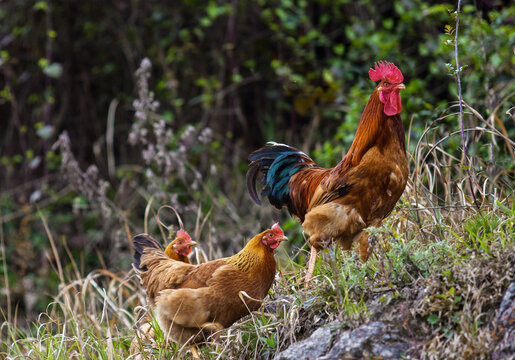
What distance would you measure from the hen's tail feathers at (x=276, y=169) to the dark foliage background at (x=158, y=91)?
266 centimetres

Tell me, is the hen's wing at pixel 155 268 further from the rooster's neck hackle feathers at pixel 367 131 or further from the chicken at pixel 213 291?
the rooster's neck hackle feathers at pixel 367 131

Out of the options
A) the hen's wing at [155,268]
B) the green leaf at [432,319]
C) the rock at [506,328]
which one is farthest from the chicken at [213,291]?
the rock at [506,328]

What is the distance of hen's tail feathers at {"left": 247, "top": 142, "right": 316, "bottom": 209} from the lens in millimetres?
4469

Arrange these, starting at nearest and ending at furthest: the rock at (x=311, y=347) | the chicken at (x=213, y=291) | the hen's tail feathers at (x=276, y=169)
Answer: the rock at (x=311, y=347), the chicken at (x=213, y=291), the hen's tail feathers at (x=276, y=169)

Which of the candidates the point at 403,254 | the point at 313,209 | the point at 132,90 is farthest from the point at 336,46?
the point at 403,254

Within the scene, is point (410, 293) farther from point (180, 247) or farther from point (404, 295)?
point (180, 247)

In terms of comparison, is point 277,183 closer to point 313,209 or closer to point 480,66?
point 313,209

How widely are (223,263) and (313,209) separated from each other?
2.08 feet

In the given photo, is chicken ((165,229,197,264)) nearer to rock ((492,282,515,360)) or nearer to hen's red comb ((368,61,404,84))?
hen's red comb ((368,61,404,84))

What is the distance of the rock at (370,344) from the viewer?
2926 mm

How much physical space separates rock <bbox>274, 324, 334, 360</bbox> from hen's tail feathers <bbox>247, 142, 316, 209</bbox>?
1.33 metres

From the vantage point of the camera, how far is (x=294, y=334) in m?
3.48

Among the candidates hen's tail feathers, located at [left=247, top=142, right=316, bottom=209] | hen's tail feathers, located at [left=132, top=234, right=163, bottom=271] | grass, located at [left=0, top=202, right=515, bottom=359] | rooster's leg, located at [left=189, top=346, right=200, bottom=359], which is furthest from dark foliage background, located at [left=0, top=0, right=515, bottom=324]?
rooster's leg, located at [left=189, top=346, right=200, bottom=359]

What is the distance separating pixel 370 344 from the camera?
2963 mm
